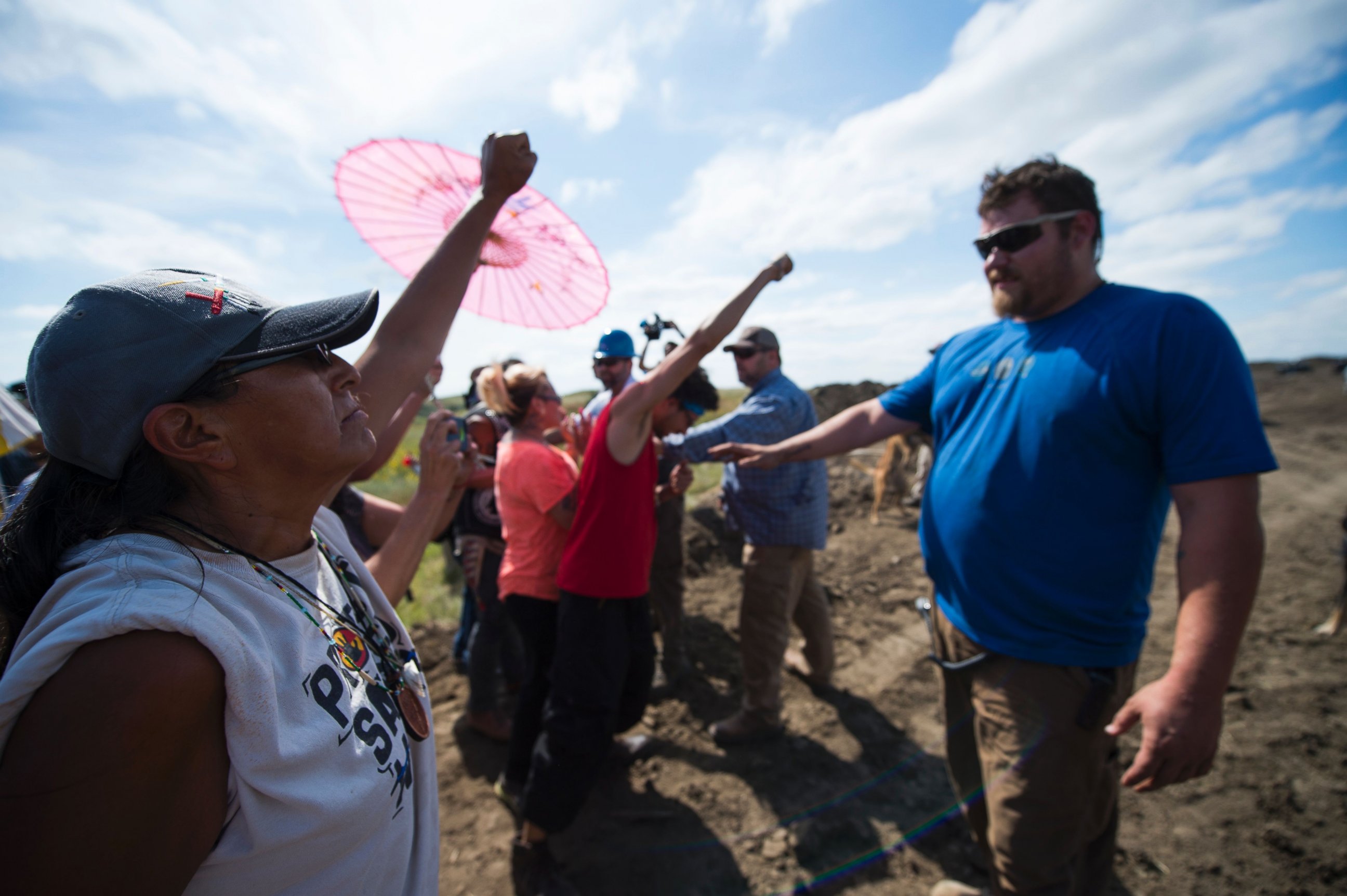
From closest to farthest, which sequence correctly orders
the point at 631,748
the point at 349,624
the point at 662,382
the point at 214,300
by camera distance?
the point at 214,300 → the point at 349,624 → the point at 662,382 → the point at 631,748

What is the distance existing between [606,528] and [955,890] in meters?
2.20

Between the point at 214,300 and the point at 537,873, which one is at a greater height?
the point at 214,300

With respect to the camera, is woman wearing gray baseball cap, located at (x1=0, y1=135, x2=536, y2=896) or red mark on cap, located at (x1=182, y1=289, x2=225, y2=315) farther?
red mark on cap, located at (x1=182, y1=289, x2=225, y2=315)

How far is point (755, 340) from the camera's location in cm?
409

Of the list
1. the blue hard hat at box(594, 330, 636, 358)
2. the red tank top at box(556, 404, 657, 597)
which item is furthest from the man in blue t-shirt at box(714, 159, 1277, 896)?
the blue hard hat at box(594, 330, 636, 358)

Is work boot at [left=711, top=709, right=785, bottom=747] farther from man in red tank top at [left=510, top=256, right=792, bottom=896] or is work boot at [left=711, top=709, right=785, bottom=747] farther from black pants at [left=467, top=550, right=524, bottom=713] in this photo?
black pants at [left=467, top=550, right=524, bottom=713]

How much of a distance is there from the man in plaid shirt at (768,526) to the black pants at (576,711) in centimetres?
131

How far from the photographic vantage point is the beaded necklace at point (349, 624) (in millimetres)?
994

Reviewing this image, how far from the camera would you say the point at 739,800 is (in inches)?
130

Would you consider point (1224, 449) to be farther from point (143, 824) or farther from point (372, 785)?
point (143, 824)

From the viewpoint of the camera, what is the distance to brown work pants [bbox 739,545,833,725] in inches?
149

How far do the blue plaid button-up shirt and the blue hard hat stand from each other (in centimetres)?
91

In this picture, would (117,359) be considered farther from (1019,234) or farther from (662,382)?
(1019,234)

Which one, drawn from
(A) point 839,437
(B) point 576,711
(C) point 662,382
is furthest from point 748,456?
(B) point 576,711
